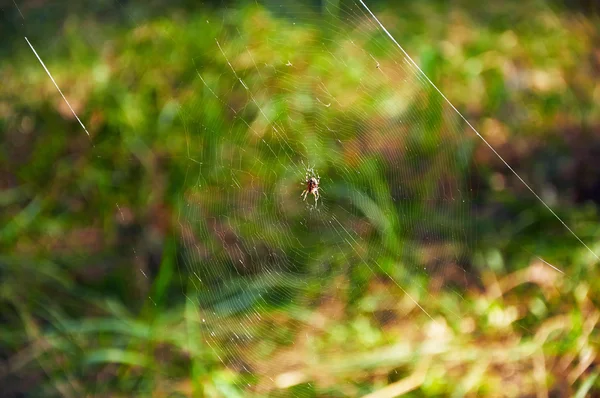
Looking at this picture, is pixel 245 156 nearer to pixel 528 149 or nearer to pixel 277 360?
pixel 277 360

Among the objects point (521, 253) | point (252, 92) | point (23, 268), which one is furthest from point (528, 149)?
point (23, 268)

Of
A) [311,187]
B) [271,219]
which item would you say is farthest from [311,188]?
[271,219]

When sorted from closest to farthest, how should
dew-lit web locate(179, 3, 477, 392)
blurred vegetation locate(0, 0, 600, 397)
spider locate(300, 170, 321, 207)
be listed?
blurred vegetation locate(0, 0, 600, 397) < dew-lit web locate(179, 3, 477, 392) < spider locate(300, 170, 321, 207)

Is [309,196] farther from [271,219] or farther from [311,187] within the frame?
[271,219]

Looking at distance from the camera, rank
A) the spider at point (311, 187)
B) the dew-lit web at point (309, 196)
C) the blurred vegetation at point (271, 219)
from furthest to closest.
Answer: the spider at point (311, 187) → the dew-lit web at point (309, 196) → the blurred vegetation at point (271, 219)

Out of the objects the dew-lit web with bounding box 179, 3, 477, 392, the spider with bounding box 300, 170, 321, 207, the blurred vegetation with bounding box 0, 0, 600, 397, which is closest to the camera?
the blurred vegetation with bounding box 0, 0, 600, 397

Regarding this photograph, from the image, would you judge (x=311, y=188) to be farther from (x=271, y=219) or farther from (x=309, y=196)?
(x=271, y=219)

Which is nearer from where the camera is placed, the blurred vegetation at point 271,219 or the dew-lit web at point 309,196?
the blurred vegetation at point 271,219

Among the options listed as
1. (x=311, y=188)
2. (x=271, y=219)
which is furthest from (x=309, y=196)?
(x=271, y=219)
